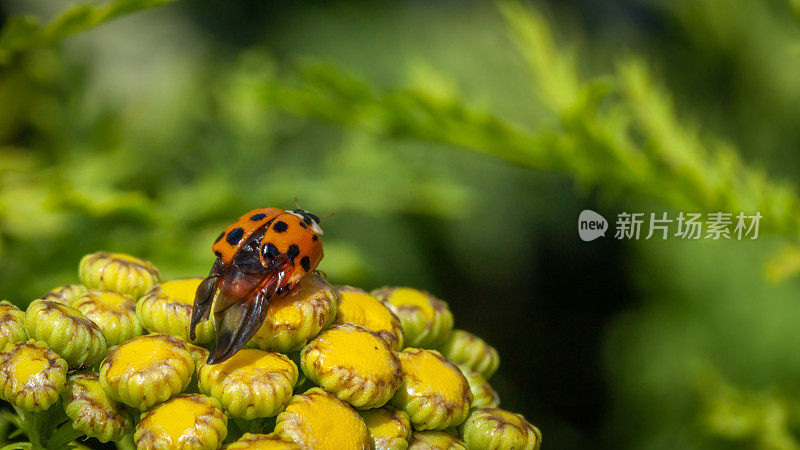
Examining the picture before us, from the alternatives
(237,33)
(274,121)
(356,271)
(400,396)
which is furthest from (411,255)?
(400,396)

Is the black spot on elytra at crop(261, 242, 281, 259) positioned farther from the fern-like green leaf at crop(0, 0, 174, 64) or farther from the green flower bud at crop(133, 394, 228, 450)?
the fern-like green leaf at crop(0, 0, 174, 64)

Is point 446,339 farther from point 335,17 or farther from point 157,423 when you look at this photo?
point 335,17

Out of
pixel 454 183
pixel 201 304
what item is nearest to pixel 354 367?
pixel 201 304

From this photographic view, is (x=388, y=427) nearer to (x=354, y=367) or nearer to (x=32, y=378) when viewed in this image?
(x=354, y=367)

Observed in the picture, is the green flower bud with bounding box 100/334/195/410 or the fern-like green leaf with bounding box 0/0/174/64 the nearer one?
the green flower bud with bounding box 100/334/195/410

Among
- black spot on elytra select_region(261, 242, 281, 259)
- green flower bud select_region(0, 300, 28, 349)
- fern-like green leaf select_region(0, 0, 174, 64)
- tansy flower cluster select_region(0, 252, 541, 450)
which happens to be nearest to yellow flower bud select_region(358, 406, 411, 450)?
tansy flower cluster select_region(0, 252, 541, 450)

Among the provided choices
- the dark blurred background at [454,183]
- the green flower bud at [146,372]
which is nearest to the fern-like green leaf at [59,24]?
the dark blurred background at [454,183]
